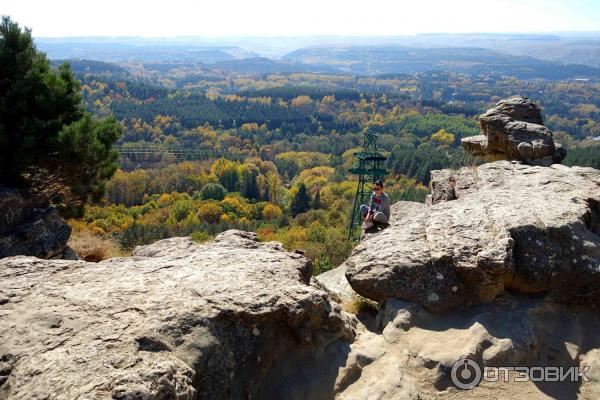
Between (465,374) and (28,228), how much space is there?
1158 centimetres

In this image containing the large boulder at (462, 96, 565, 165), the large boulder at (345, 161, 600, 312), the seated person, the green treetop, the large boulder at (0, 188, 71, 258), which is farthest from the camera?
the large boulder at (462, 96, 565, 165)

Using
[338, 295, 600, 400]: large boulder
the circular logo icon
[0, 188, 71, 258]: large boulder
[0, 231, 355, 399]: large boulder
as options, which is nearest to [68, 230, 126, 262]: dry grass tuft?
[0, 188, 71, 258]: large boulder

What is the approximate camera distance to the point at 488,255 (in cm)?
915

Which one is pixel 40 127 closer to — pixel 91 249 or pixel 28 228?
pixel 28 228

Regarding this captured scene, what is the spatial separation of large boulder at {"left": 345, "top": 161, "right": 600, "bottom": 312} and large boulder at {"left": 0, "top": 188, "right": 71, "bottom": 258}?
8472mm

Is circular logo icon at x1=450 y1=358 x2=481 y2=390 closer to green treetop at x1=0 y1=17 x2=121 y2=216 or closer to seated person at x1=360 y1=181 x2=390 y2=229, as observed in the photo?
seated person at x1=360 y1=181 x2=390 y2=229

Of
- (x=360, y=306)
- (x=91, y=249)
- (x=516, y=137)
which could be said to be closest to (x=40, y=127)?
(x=91, y=249)

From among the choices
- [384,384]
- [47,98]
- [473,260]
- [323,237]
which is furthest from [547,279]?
[323,237]

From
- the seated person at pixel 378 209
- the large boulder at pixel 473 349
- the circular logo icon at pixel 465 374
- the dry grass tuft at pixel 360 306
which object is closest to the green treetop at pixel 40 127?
the seated person at pixel 378 209

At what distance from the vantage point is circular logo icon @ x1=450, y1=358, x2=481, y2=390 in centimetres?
786

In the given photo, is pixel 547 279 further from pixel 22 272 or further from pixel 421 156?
pixel 421 156

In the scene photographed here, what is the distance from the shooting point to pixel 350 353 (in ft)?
27.2

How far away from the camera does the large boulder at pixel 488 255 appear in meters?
9.38

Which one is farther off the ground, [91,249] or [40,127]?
[40,127]
